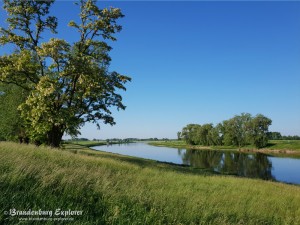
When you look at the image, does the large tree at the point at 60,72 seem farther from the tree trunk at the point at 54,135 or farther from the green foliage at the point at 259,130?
the green foliage at the point at 259,130

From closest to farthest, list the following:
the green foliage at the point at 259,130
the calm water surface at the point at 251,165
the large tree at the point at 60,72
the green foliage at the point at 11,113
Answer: the large tree at the point at 60,72
the green foliage at the point at 11,113
the calm water surface at the point at 251,165
the green foliage at the point at 259,130

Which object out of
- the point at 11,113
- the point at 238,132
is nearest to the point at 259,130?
the point at 238,132

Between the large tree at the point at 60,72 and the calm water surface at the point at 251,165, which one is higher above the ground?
the large tree at the point at 60,72

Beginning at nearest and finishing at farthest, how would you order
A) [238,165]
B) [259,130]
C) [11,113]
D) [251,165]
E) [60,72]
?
[60,72] → [11,113] → [238,165] → [251,165] → [259,130]

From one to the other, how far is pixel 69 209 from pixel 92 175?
10.4 feet

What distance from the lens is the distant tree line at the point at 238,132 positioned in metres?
128

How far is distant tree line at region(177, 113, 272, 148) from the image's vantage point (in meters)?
128

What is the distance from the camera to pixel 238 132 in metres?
→ 136

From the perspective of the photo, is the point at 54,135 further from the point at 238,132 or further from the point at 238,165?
the point at 238,132

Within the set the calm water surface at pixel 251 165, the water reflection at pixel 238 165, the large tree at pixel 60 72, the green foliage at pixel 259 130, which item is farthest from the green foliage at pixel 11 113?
the green foliage at pixel 259 130

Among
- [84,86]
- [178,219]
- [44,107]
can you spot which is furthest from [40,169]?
[84,86]

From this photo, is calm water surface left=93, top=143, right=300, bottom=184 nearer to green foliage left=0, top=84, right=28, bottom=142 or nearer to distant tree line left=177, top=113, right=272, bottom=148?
green foliage left=0, top=84, right=28, bottom=142

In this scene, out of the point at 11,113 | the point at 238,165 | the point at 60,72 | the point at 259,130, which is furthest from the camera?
the point at 259,130

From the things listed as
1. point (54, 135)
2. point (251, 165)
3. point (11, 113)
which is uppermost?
point (11, 113)
